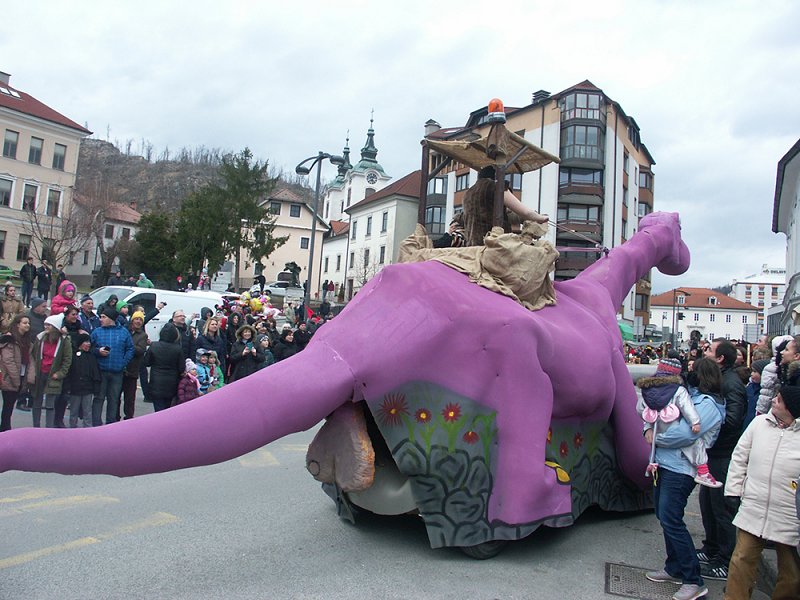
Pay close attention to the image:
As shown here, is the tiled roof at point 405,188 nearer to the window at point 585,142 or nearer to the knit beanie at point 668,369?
the window at point 585,142

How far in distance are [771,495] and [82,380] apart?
24.7 ft

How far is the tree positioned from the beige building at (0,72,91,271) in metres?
9.16

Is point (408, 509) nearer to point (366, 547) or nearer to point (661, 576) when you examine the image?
point (366, 547)

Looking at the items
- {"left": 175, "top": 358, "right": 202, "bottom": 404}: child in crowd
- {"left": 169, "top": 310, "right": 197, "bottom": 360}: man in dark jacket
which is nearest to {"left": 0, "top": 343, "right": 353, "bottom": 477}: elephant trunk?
{"left": 175, "top": 358, "right": 202, "bottom": 404}: child in crowd

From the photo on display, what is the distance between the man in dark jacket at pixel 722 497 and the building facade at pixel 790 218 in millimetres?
17148

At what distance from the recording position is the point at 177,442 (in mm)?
3396

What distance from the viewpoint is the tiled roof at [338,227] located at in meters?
62.1

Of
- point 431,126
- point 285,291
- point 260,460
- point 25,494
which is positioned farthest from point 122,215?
point 25,494

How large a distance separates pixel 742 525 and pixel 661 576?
92 cm

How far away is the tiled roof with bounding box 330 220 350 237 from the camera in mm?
62053

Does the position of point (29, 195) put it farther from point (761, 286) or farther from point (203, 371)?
point (761, 286)

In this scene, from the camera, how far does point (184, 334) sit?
9766 mm

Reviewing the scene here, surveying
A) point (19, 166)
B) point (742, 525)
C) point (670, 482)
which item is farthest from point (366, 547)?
point (19, 166)

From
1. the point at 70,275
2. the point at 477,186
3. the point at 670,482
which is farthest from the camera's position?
the point at 70,275
